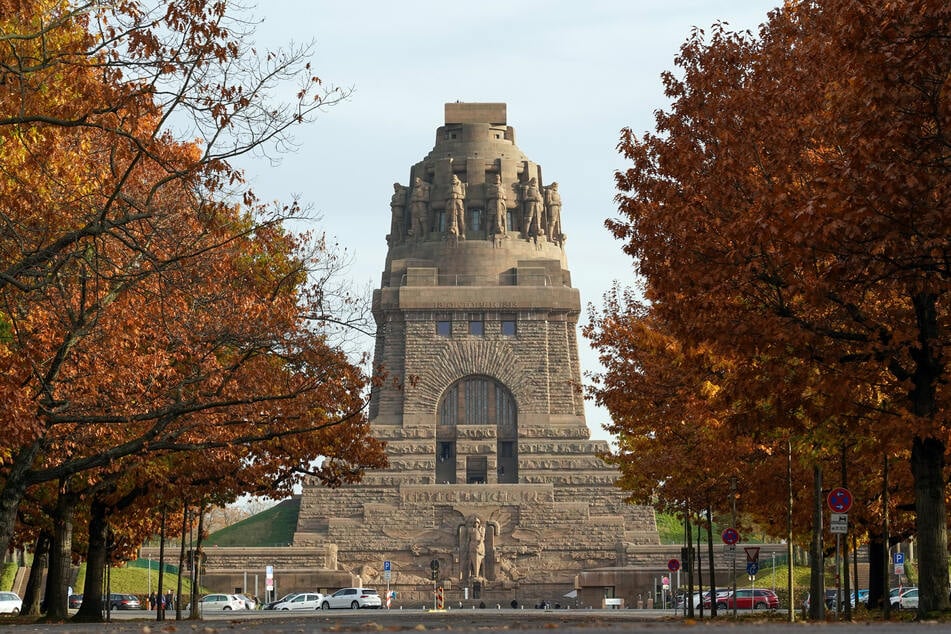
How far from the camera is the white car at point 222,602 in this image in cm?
6575

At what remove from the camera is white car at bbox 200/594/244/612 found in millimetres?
65750

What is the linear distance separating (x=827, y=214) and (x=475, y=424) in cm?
6827

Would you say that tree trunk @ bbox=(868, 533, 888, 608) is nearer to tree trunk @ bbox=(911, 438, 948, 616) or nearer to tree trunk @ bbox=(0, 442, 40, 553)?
tree trunk @ bbox=(911, 438, 948, 616)

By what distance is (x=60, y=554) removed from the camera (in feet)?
110

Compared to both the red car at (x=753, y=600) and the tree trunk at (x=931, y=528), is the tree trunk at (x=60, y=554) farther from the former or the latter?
the red car at (x=753, y=600)

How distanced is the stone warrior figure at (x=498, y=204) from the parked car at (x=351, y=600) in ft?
113

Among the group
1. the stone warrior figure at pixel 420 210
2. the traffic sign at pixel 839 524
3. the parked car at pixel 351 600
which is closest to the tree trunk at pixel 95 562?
the traffic sign at pixel 839 524

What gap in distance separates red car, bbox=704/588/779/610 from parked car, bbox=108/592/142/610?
30.1 metres

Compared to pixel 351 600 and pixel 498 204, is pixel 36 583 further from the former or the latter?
pixel 498 204

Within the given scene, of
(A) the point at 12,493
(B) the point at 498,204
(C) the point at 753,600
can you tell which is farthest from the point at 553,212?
(A) the point at 12,493

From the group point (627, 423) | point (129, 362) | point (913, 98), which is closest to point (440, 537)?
point (627, 423)

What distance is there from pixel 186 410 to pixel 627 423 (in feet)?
66.8

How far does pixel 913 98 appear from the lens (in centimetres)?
1848

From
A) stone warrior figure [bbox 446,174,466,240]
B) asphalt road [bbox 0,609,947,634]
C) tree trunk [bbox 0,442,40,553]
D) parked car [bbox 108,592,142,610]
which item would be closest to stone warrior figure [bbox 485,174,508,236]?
stone warrior figure [bbox 446,174,466,240]
